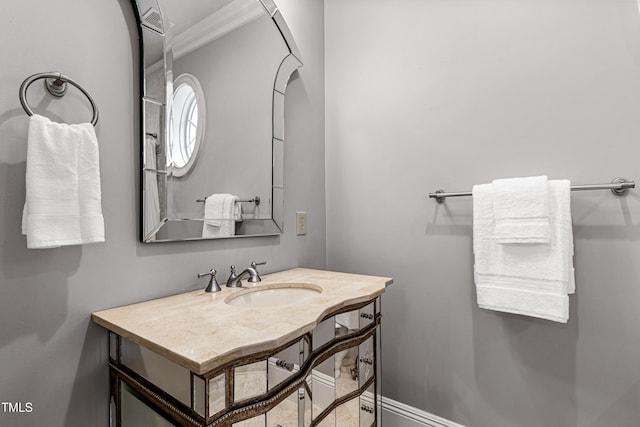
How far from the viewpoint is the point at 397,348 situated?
1.57m

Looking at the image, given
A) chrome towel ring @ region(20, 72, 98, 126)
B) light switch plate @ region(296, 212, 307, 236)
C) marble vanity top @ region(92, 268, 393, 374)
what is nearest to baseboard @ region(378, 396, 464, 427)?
marble vanity top @ region(92, 268, 393, 374)

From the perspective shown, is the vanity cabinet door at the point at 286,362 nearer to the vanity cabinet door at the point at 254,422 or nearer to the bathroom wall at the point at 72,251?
the vanity cabinet door at the point at 254,422

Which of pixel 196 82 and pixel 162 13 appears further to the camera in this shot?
pixel 196 82

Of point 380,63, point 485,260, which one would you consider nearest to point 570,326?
point 485,260

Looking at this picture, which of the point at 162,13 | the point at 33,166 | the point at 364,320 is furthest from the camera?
the point at 364,320

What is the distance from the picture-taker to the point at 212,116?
1241 millimetres

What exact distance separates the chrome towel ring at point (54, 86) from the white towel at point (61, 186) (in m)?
0.05

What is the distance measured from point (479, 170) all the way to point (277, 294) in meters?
1.01

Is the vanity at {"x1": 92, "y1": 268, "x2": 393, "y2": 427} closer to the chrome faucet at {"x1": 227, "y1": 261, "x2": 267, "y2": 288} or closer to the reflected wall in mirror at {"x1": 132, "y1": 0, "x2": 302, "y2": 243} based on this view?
the chrome faucet at {"x1": 227, "y1": 261, "x2": 267, "y2": 288}

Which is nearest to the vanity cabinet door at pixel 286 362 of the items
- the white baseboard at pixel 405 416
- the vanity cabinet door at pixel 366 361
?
the vanity cabinet door at pixel 366 361

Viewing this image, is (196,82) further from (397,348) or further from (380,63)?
(397,348)

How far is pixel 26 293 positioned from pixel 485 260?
1.47 m

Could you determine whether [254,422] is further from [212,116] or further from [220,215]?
[212,116]

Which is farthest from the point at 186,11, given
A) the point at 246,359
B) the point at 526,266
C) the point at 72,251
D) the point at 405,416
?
the point at 405,416
